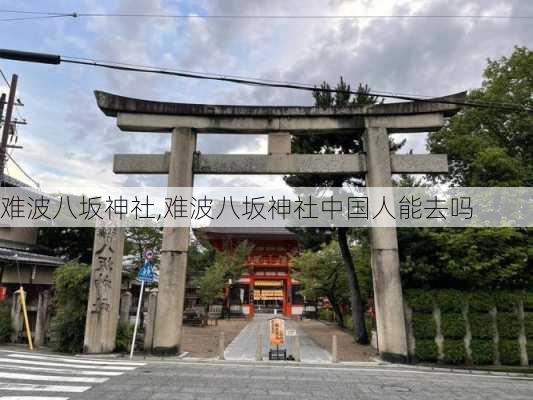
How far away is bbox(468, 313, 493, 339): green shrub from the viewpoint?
34.5 ft

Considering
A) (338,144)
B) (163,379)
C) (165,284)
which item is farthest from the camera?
(338,144)

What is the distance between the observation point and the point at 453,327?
414 inches

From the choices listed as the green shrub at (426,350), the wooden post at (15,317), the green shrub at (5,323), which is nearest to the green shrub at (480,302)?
the green shrub at (426,350)

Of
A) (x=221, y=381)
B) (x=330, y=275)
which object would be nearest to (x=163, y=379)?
(x=221, y=381)

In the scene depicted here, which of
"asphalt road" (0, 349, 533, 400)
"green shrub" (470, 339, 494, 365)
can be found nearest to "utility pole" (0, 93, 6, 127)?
"asphalt road" (0, 349, 533, 400)

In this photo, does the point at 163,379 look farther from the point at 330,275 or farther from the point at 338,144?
the point at 330,275

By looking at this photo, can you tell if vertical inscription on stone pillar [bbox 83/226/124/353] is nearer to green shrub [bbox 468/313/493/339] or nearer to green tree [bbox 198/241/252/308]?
green shrub [bbox 468/313/493/339]

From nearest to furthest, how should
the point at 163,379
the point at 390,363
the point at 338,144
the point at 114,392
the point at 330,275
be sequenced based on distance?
the point at 114,392, the point at 163,379, the point at 390,363, the point at 338,144, the point at 330,275

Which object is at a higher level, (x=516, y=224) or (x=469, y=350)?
(x=516, y=224)

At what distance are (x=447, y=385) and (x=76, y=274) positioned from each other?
10408mm

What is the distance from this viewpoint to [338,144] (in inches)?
595

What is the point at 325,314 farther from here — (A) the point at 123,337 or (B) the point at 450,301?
(A) the point at 123,337

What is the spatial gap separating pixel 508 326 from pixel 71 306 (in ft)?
43.6

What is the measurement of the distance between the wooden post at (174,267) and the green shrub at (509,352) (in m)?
9.68
